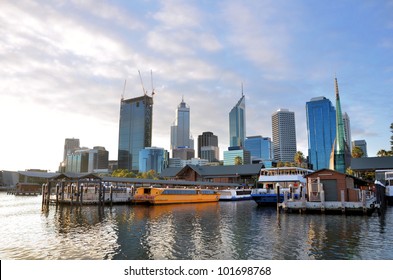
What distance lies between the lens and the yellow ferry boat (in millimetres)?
63084

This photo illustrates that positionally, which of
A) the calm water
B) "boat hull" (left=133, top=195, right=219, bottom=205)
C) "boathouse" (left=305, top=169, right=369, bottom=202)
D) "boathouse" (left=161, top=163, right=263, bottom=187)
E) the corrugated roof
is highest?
the corrugated roof

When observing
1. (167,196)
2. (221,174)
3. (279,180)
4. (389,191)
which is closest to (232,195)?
(279,180)

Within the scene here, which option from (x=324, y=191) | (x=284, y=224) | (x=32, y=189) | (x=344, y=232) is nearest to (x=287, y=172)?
(x=324, y=191)

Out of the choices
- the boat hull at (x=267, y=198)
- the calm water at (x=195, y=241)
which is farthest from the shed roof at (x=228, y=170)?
the calm water at (x=195, y=241)

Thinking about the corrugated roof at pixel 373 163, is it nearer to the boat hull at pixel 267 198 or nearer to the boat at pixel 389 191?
the boat at pixel 389 191

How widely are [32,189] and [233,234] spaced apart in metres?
118

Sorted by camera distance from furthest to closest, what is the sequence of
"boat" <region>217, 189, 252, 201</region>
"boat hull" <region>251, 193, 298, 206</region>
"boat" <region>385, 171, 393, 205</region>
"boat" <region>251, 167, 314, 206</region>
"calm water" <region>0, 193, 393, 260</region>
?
"boat" <region>217, 189, 252, 201</region> < "boat" <region>385, 171, 393, 205</region> < "boat" <region>251, 167, 314, 206</region> < "boat hull" <region>251, 193, 298, 206</region> < "calm water" <region>0, 193, 393, 260</region>

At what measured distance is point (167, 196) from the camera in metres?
65.6

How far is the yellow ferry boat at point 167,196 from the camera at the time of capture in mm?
63084

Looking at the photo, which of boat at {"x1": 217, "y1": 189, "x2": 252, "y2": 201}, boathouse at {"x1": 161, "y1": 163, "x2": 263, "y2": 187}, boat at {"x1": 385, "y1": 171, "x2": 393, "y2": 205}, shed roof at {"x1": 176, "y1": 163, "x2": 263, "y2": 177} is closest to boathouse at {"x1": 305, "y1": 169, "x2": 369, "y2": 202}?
boat at {"x1": 385, "y1": 171, "x2": 393, "y2": 205}

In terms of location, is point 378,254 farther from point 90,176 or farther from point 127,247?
point 90,176

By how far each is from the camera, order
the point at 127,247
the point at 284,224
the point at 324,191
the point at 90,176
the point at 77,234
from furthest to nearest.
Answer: the point at 90,176
the point at 324,191
the point at 284,224
the point at 77,234
the point at 127,247

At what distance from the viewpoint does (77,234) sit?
2764 centimetres

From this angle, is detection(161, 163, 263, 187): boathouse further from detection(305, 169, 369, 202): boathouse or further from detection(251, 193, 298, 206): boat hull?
detection(305, 169, 369, 202): boathouse
